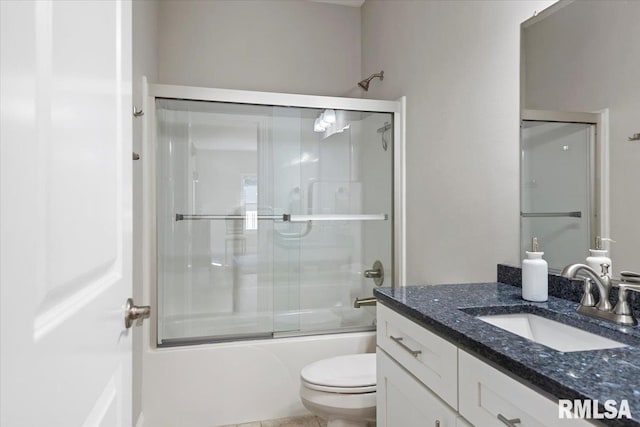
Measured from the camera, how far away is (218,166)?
2537mm

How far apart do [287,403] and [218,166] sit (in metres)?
1.51

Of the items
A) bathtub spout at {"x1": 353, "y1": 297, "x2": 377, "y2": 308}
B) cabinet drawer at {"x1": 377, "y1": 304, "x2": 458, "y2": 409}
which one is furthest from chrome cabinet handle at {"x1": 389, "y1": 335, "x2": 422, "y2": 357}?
bathtub spout at {"x1": 353, "y1": 297, "x2": 377, "y2": 308}

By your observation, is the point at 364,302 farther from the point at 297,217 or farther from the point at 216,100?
the point at 216,100

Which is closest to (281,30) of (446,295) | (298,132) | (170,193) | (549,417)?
(298,132)

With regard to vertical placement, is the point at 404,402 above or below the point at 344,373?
above

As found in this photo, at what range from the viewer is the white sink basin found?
0.95 metres

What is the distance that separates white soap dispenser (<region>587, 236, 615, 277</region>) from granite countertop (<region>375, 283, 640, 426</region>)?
0.13 m

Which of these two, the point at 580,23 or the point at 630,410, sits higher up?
the point at 580,23

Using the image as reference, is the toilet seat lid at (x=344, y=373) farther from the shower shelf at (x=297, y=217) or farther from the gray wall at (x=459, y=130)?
the shower shelf at (x=297, y=217)

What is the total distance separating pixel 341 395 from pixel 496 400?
38.6 inches

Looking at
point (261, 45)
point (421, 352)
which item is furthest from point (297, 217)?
point (421, 352)

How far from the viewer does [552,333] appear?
1094 millimetres

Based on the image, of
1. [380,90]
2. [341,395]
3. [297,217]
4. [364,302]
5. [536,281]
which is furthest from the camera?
[380,90]

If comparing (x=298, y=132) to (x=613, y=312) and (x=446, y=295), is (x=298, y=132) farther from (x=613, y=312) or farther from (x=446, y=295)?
(x=613, y=312)
